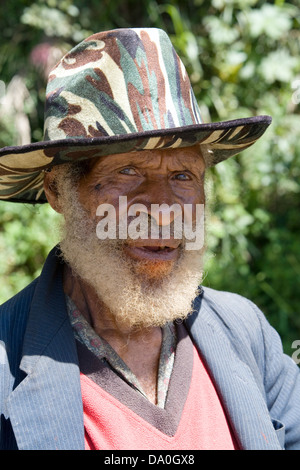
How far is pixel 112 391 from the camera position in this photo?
165 centimetres

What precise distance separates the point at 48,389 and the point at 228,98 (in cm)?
403

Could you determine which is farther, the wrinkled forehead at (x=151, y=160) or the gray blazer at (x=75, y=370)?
the wrinkled forehead at (x=151, y=160)

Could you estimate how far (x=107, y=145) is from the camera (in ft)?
5.24

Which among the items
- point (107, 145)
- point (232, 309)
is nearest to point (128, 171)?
point (107, 145)

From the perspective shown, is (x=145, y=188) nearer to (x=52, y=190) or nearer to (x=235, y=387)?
(x=52, y=190)

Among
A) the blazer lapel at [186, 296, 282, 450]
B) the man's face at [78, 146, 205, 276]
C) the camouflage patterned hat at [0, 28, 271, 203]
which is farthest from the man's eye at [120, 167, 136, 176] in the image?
the blazer lapel at [186, 296, 282, 450]

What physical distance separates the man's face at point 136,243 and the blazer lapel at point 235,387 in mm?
140

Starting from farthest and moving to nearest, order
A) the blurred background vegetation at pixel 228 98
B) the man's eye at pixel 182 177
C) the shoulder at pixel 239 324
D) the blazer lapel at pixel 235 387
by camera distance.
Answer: the blurred background vegetation at pixel 228 98 → the shoulder at pixel 239 324 → the man's eye at pixel 182 177 → the blazer lapel at pixel 235 387

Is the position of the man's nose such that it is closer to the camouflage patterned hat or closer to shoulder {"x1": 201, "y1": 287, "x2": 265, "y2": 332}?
the camouflage patterned hat

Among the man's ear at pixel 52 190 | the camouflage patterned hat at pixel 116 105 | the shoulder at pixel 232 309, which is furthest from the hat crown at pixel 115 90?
the shoulder at pixel 232 309

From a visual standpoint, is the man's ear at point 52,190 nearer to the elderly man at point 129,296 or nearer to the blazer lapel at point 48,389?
the elderly man at point 129,296

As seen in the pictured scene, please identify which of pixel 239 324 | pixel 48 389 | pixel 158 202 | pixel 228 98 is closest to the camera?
pixel 48 389

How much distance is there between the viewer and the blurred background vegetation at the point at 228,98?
473 centimetres

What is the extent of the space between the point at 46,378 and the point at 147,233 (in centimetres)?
53
